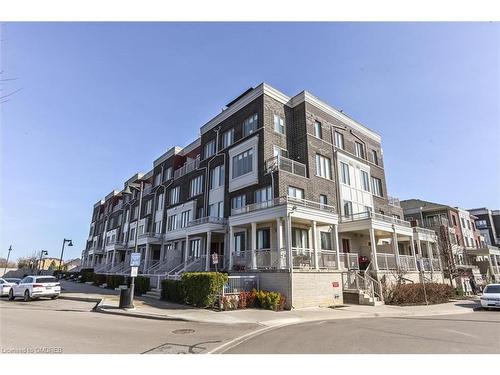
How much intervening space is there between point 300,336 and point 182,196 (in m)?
25.8

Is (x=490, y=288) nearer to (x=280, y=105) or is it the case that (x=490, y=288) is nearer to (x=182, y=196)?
(x=280, y=105)

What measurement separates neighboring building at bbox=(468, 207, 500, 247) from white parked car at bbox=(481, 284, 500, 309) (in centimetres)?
5569

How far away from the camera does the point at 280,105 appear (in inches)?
1024

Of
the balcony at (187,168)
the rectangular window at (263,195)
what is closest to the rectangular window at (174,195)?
the balcony at (187,168)

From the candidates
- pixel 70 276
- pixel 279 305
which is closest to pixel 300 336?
pixel 279 305

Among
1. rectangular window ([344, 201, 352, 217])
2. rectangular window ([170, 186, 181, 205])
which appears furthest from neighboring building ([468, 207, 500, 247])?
rectangular window ([170, 186, 181, 205])

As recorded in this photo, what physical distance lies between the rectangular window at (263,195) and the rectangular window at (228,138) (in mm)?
6610

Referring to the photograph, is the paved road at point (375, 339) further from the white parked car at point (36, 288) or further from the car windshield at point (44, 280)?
the car windshield at point (44, 280)

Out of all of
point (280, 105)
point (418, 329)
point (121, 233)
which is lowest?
point (418, 329)

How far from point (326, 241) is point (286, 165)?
676cm

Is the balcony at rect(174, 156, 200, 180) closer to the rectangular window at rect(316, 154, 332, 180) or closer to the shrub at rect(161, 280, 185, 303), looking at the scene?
the rectangular window at rect(316, 154, 332, 180)

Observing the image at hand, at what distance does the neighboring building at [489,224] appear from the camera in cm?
6450

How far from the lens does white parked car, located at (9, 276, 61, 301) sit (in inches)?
807

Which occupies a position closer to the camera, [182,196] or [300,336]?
[300,336]
